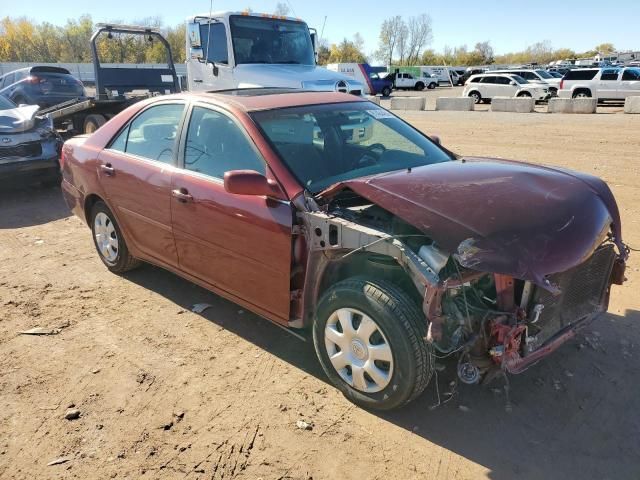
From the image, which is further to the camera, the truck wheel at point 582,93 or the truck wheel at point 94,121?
the truck wheel at point 582,93

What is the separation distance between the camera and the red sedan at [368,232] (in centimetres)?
263

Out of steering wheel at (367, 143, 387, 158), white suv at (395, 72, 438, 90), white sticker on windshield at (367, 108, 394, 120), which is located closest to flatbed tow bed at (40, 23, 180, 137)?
white sticker on windshield at (367, 108, 394, 120)

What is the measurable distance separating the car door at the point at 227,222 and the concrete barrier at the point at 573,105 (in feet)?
62.9

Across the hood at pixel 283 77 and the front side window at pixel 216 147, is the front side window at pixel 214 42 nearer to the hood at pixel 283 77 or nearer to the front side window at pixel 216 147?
the hood at pixel 283 77

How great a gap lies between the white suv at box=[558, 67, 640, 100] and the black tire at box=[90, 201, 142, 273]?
24.0 m

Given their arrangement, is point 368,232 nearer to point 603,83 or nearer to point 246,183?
point 246,183

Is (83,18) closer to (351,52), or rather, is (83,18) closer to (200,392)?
(351,52)

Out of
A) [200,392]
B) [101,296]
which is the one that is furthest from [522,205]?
[101,296]

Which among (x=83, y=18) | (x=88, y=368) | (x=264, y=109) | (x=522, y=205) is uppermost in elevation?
(x=83, y=18)

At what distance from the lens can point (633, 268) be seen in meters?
4.74

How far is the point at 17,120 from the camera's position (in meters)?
8.23

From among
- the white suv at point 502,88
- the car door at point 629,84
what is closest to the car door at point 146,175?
the car door at point 629,84

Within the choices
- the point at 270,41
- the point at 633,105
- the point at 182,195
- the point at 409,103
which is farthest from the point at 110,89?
the point at 633,105

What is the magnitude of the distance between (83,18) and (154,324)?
100397mm
